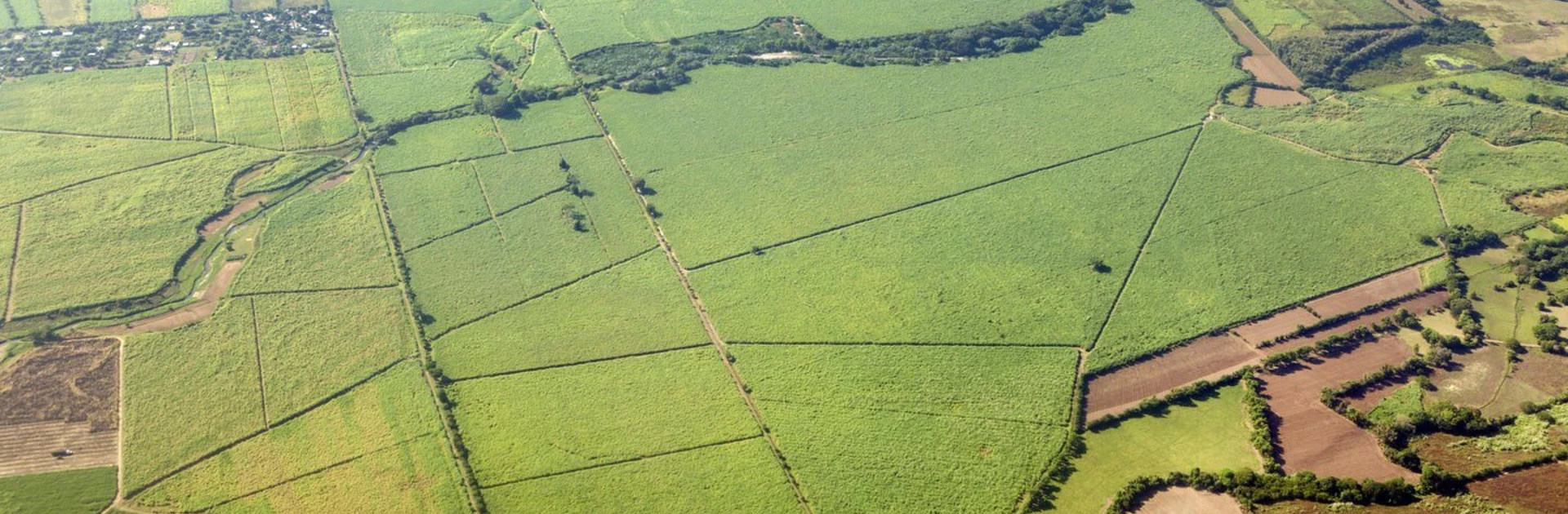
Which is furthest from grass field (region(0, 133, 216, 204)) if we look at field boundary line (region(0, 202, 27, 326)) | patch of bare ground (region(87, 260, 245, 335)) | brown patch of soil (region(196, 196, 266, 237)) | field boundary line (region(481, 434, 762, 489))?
field boundary line (region(481, 434, 762, 489))

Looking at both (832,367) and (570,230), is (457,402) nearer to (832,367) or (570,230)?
(570,230)

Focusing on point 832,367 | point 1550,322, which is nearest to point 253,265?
point 832,367

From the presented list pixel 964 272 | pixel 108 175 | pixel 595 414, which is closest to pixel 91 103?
pixel 108 175

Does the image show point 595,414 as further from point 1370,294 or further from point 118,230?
point 1370,294

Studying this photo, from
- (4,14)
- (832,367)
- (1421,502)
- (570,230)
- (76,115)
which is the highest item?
(4,14)

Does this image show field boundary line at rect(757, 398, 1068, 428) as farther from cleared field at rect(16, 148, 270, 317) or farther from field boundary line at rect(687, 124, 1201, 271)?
cleared field at rect(16, 148, 270, 317)

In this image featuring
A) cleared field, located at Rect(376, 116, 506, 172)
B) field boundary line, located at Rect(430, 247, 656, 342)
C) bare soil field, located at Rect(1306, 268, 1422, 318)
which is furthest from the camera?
cleared field, located at Rect(376, 116, 506, 172)
